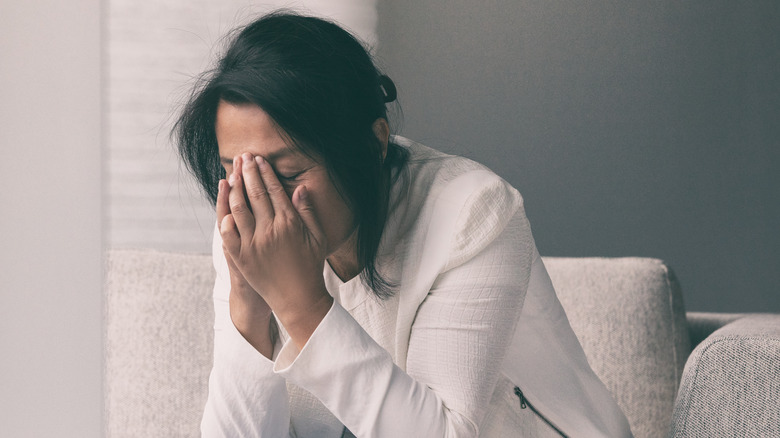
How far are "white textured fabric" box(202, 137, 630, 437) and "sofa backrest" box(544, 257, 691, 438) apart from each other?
0.78 ft

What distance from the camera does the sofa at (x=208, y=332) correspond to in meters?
1.15

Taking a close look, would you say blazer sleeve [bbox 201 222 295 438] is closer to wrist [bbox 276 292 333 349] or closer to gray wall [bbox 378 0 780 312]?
wrist [bbox 276 292 333 349]

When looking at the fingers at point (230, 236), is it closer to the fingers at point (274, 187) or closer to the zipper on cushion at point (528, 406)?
the fingers at point (274, 187)

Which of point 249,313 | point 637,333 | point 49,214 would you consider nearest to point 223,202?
point 249,313

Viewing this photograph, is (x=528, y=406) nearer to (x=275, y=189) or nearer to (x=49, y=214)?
(x=275, y=189)

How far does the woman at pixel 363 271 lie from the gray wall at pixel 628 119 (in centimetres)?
66

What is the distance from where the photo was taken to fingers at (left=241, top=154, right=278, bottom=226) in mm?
797

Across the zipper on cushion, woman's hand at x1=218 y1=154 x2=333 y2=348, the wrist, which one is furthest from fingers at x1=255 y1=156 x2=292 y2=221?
the zipper on cushion

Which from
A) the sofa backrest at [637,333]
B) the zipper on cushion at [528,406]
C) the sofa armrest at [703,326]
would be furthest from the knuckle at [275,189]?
the sofa armrest at [703,326]

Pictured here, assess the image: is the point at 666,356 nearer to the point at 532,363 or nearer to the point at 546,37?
the point at 532,363

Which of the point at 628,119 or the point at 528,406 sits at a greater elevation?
the point at 628,119

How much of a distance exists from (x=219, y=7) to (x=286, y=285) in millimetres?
1036

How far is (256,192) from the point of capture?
796 millimetres

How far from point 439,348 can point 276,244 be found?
0.22m
